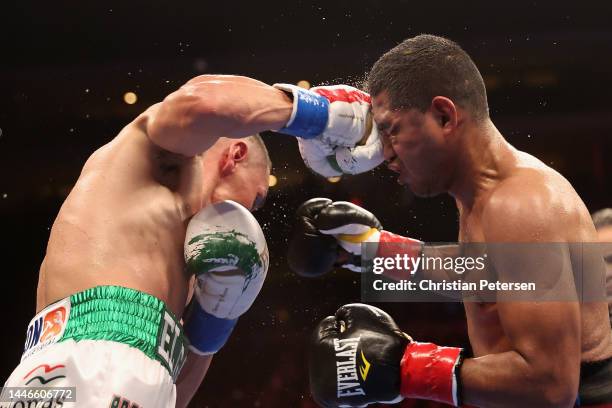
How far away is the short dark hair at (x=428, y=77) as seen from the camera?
197cm

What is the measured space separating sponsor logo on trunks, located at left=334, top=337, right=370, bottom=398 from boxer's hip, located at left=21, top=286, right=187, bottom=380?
45 cm

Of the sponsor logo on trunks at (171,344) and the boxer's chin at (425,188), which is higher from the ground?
the boxer's chin at (425,188)

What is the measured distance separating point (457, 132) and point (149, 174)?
2.87ft

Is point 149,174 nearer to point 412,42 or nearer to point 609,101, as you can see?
point 412,42

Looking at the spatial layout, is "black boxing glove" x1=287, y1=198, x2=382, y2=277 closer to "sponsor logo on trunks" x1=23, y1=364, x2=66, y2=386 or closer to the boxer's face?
the boxer's face

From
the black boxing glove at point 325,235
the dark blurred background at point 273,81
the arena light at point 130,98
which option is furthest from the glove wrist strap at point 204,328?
the arena light at point 130,98

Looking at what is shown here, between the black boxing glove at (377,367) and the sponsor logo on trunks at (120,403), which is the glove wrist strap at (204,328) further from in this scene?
the sponsor logo on trunks at (120,403)

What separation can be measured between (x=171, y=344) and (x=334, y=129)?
2.42 feet

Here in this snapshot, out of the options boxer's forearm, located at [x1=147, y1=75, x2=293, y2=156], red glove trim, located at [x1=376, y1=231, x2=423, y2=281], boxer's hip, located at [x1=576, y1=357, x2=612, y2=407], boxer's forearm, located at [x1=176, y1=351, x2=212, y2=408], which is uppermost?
boxer's forearm, located at [x1=147, y1=75, x2=293, y2=156]

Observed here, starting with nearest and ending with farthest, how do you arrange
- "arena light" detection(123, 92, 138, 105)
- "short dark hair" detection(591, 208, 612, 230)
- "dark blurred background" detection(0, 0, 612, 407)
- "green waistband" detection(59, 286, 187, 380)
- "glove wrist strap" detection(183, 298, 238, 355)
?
"green waistband" detection(59, 286, 187, 380) → "glove wrist strap" detection(183, 298, 238, 355) → "short dark hair" detection(591, 208, 612, 230) → "dark blurred background" detection(0, 0, 612, 407) → "arena light" detection(123, 92, 138, 105)

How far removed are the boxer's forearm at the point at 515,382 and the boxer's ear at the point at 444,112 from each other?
2.14ft

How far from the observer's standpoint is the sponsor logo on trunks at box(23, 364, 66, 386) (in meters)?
1.55

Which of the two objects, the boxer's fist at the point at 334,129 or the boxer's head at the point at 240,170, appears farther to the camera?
the boxer's head at the point at 240,170

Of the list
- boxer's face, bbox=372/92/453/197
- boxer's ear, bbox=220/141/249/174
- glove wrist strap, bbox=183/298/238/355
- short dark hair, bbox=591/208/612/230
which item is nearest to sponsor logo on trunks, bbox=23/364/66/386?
glove wrist strap, bbox=183/298/238/355
